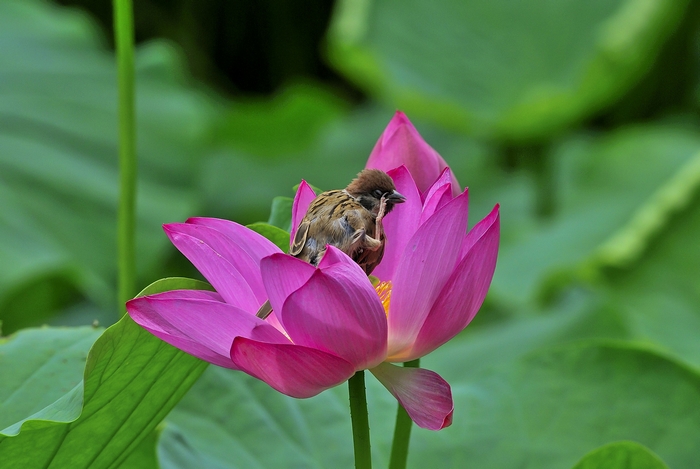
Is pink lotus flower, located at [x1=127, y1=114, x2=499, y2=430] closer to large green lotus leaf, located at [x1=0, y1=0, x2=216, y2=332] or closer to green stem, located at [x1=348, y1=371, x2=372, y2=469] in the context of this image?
green stem, located at [x1=348, y1=371, x2=372, y2=469]

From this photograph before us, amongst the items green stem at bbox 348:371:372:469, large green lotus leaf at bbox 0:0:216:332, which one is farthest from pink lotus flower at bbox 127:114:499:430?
large green lotus leaf at bbox 0:0:216:332

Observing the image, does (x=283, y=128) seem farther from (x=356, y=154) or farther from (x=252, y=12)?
(x=252, y=12)

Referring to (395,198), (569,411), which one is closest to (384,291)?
(395,198)

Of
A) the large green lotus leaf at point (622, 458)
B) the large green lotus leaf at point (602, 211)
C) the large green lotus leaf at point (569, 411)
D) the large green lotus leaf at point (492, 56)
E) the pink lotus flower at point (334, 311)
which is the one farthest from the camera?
the large green lotus leaf at point (492, 56)

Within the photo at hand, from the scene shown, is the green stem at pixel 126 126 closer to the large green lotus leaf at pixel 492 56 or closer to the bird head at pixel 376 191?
the bird head at pixel 376 191

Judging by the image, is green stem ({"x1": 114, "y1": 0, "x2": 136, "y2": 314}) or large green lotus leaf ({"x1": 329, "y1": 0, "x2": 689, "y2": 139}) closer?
green stem ({"x1": 114, "y1": 0, "x2": 136, "y2": 314})

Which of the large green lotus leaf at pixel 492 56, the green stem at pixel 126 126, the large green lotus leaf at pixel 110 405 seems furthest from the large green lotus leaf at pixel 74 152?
the large green lotus leaf at pixel 110 405
